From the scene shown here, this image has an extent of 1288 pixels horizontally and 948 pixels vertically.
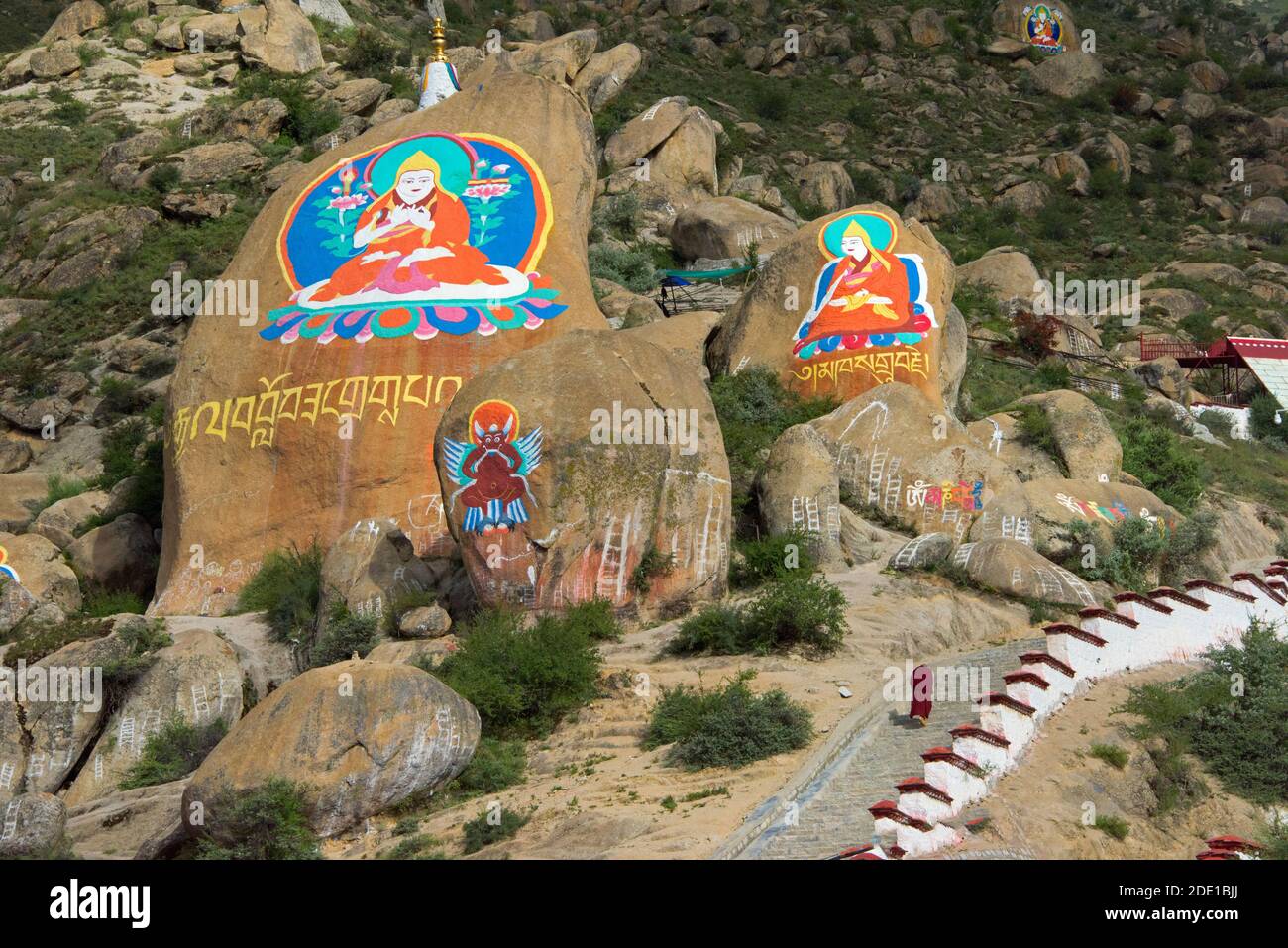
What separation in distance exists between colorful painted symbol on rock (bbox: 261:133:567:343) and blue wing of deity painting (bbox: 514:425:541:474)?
4.82 metres

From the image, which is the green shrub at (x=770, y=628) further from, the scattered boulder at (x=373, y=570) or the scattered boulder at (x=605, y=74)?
the scattered boulder at (x=605, y=74)

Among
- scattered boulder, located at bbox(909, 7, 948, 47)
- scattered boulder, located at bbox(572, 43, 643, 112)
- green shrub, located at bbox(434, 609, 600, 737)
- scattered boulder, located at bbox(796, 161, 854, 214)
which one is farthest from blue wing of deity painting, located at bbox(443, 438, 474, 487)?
scattered boulder, located at bbox(909, 7, 948, 47)

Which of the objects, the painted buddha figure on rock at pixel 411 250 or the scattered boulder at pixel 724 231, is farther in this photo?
the scattered boulder at pixel 724 231

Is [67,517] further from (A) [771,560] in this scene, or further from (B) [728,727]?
(B) [728,727]

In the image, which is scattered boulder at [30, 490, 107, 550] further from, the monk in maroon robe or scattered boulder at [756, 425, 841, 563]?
the monk in maroon robe

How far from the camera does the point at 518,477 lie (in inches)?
786

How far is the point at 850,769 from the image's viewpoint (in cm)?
1503

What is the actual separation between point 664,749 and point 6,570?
13.3 m

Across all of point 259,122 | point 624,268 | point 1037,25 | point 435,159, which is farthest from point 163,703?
point 1037,25

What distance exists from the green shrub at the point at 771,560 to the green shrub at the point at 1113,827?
7679mm

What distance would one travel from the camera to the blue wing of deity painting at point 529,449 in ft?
65.5

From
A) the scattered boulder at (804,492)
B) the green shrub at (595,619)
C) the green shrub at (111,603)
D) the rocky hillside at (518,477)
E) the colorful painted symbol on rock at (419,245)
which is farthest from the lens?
the colorful painted symbol on rock at (419,245)

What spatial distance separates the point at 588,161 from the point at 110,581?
412 inches

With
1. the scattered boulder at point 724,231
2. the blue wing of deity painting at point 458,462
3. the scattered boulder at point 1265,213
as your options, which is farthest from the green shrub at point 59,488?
the scattered boulder at point 1265,213
